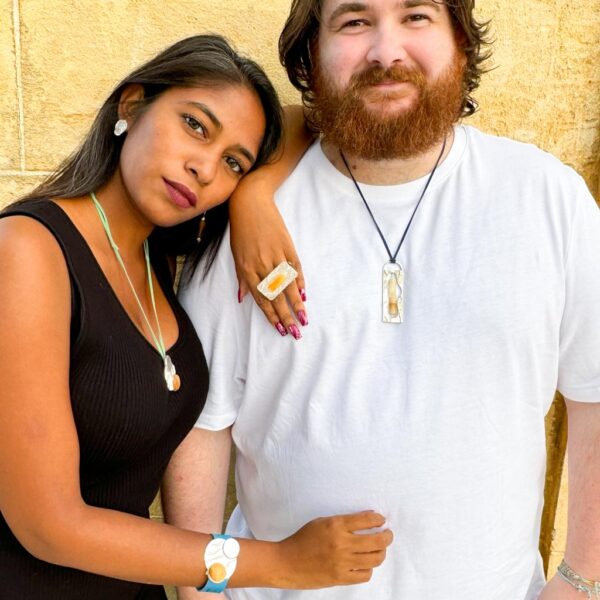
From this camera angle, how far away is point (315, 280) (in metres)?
1.78

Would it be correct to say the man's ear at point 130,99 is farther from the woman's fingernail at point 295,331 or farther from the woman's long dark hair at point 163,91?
the woman's fingernail at point 295,331

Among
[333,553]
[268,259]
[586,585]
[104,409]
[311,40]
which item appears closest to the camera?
[104,409]

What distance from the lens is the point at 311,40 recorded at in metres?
1.98

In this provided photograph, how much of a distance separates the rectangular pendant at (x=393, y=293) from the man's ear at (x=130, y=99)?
30.7 inches

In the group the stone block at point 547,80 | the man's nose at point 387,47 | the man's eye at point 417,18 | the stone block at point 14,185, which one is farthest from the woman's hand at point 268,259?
the stone block at point 547,80

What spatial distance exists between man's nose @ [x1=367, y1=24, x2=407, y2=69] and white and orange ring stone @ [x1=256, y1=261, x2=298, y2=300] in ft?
1.84

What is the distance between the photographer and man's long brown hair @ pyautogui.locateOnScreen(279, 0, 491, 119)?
6.11 feet

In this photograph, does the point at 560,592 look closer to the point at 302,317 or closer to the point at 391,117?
the point at 302,317

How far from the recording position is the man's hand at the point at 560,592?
184 cm

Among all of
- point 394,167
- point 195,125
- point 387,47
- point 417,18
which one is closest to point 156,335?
point 195,125

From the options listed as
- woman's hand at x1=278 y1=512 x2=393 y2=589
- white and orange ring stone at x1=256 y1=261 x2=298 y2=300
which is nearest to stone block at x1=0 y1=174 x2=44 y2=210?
white and orange ring stone at x1=256 y1=261 x2=298 y2=300

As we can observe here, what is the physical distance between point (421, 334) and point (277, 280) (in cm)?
39

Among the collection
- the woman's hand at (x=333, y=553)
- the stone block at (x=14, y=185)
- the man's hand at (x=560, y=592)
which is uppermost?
the stone block at (x=14, y=185)

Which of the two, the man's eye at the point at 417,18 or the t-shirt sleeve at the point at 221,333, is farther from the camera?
the t-shirt sleeve at the point at 221,333
